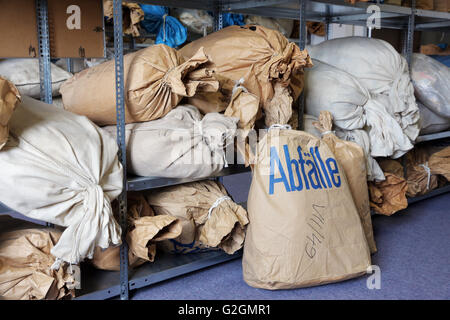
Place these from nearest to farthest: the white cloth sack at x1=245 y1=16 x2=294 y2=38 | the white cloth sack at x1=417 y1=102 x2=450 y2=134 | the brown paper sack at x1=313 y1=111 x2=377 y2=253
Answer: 1. the brown paper sack at x1=313 y1=111 x2=377 y2=253
2. the white cloth sack at x1=417 y1=102 x2=450 y2=134
3. the white cloth sack at x1=245 y1=16 x2=294 y2=38

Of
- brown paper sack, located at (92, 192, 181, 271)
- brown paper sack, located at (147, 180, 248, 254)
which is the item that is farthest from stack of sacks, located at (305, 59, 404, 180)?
brown paper sack, located at (92, 192, 181, 271)

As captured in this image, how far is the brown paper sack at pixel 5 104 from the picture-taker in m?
1.32

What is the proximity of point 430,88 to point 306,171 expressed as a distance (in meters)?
1.46

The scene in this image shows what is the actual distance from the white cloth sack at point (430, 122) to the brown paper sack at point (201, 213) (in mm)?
1638

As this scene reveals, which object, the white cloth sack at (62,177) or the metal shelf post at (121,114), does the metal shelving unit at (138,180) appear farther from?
the white cloth sack at (62,177)

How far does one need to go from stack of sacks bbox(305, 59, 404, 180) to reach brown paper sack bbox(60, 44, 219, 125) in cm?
81

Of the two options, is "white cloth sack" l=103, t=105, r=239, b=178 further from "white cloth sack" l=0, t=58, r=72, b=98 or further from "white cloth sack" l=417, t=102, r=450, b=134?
"white cloth sack" l=417, t=102, r=450, b=134

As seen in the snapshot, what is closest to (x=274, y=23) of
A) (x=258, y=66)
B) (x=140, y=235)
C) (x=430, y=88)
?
(x=430, y=88)

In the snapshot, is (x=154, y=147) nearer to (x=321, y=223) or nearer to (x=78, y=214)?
(x=78, y=214)

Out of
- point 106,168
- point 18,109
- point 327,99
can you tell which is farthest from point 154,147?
point 327,99

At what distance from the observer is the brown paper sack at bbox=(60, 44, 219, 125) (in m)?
1.77

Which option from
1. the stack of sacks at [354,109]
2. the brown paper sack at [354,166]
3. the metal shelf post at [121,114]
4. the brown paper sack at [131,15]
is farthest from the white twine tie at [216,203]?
the brown paper sack at [131,15]

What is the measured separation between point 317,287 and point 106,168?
102 cm

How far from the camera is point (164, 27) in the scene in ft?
11.6
